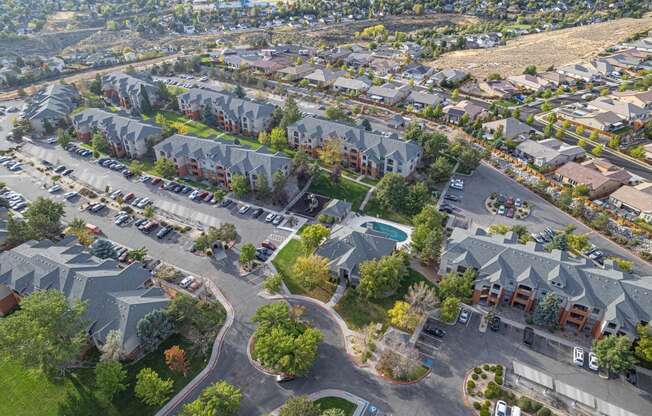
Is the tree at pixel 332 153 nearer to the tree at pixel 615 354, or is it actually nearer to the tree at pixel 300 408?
the tree at pixel 300 408

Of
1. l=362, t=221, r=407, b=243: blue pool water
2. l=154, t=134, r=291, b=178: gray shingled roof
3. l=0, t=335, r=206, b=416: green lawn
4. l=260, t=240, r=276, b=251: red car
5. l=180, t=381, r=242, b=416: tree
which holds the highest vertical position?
l=154, t=134, r=291, b=178: gray shingled roof

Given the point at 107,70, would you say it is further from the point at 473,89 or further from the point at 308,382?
the point at 308,382

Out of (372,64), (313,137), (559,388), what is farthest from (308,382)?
(372,64)

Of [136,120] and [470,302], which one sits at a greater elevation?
[136,120]

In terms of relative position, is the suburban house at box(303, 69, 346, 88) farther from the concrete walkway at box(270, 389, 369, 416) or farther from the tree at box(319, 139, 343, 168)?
the concrete walkway at box(270, 389, 369, 416)

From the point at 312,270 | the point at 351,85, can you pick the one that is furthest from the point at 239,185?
the point at 351,85

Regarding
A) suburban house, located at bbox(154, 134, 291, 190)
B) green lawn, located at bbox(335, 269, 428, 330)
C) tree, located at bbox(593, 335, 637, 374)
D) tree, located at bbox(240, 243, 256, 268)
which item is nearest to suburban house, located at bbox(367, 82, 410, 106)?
suburban house, located at bbox(154, 134, 291, 190)
